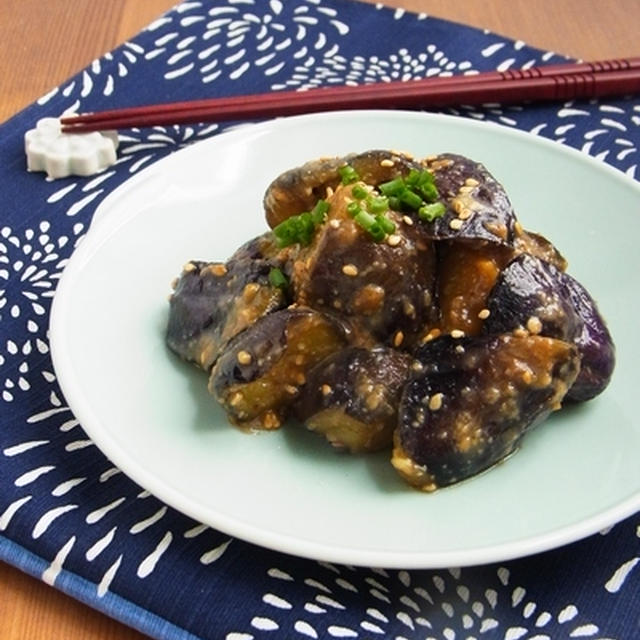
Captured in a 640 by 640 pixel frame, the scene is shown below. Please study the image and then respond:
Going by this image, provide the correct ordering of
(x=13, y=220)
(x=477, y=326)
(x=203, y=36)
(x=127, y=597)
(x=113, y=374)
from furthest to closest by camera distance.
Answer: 1. (x=203, y=36)
2. (x=13, y=220)
3. (x=113, y=374)
4. (x=477, y=326)
5. (x=127, y=597)

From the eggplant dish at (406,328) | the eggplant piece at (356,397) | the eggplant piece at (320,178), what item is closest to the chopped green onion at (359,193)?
the eggplant dish at (406,328)

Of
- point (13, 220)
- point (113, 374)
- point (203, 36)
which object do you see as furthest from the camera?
point (203, 36)

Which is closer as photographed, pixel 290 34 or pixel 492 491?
pixel 492 491

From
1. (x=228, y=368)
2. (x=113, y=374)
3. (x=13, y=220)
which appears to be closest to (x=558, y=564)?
(x=228, y=368)

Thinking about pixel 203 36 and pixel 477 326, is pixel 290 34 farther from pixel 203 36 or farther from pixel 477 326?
pixel 477 326

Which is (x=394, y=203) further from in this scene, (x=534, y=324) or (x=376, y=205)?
(x=534, y=324)

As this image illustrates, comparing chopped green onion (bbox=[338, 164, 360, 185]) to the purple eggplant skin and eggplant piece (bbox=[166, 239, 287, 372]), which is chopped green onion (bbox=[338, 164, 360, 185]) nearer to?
eggplant piece (bbox=[166, 239, 287, 372])

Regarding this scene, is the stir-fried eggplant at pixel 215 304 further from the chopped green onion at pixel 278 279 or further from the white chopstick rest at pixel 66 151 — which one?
the white chopstick rest at pixel 66 151

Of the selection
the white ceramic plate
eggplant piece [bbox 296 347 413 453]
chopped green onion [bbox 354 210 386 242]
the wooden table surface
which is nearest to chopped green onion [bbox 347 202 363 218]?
chopped green onion [bbox 354 210 386 242]
